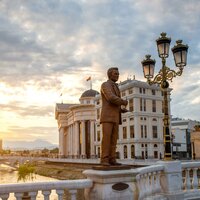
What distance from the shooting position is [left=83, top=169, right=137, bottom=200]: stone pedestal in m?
6.93

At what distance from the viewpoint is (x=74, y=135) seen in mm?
95688

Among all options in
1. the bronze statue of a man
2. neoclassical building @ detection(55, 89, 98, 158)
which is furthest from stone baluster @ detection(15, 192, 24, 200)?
neoclassical building @ detection(55, 89, 98, 158)

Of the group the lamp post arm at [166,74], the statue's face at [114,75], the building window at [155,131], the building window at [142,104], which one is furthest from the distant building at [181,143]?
the statue's face at [114,75]

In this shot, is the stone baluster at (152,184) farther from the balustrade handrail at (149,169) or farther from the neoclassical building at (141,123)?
the neoclassical building at (141,123)

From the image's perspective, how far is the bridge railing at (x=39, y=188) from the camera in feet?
19.7

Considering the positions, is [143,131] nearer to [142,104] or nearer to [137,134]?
[137,134]

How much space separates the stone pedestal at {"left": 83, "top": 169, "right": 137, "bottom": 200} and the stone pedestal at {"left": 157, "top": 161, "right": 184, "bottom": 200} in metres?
2.72

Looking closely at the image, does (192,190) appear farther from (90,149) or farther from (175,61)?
(90,149)

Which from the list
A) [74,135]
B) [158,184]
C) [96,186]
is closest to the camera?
[96,186]

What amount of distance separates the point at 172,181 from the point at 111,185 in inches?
141

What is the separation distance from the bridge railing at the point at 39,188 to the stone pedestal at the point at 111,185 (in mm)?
206

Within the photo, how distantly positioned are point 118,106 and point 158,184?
3550 millimetres

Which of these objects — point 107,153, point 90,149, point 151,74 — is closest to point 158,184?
point 107,153

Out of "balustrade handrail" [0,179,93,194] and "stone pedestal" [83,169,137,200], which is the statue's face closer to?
"stone pedestal" [83,169,137,200]
